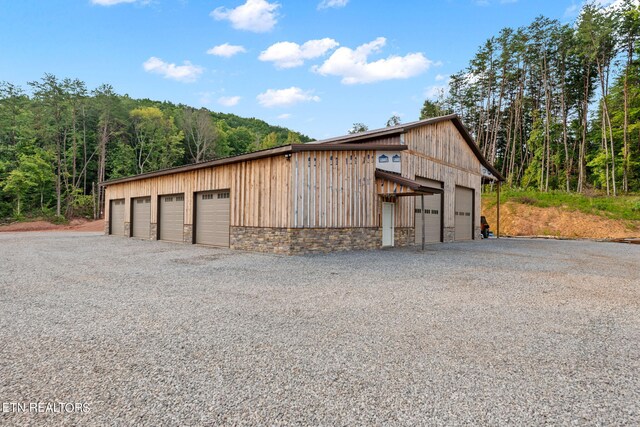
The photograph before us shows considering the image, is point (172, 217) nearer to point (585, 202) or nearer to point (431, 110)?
point (585, 202)

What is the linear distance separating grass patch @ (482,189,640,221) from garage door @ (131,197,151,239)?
83.7 ft

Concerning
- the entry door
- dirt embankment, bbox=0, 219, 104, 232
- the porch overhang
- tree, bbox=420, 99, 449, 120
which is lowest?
dirt embankment, bbox=0, 219, 104, 232

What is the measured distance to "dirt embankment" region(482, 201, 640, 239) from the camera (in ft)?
67.2

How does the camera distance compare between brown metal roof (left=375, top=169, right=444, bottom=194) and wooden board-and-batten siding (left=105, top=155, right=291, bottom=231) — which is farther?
brown metal roof (left=375, top=169, right=444, bottom=194)

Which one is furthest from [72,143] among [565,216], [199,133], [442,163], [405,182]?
[565,216]

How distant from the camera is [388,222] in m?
12.4

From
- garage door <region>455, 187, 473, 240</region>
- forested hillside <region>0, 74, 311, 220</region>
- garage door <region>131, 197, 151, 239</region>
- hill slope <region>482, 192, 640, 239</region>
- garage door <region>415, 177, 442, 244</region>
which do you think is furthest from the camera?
forested hillside <region>0, 74, 311, 220</region>

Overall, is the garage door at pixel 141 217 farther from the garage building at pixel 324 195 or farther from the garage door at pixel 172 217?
the garage door at pixel 172 217

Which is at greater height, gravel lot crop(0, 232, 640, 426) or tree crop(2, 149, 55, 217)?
tree crop(2, 149, 55, 217)

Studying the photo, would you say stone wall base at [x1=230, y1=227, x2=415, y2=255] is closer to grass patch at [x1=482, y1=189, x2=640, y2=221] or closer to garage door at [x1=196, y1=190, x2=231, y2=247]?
garage door at [x1=196, y1=190, x2=231, y2=247]

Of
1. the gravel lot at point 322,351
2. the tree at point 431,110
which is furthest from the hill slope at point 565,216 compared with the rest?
the tree at point 431,110

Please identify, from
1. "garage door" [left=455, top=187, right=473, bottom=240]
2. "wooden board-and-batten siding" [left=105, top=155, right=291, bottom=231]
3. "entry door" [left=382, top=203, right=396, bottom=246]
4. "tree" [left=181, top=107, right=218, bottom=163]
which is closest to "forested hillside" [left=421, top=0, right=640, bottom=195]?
"garage door" [left=455, top=187, right=473, bottom=240]

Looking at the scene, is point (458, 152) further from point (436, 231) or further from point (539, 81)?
point (539, 81)

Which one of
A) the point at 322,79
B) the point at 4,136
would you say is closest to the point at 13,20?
the point at 322,79
